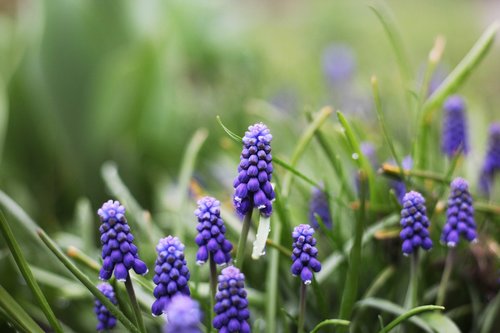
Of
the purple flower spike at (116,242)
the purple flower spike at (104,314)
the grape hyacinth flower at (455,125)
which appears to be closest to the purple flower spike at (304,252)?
the purple flower spike at (116,242)

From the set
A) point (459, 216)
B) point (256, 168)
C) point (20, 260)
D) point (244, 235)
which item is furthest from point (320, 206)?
point (20, 260)

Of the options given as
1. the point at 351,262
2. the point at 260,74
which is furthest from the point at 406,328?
the point at 260,74

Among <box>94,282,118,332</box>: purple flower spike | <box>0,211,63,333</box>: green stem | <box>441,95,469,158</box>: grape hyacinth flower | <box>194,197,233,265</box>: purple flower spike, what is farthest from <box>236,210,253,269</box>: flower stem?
<box>441,95,469,158</box>: grape hyacinth flower

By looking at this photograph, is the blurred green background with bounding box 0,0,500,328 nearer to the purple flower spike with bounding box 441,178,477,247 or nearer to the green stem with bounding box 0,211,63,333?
the purple flower spike with bounding box 441,178,477,247

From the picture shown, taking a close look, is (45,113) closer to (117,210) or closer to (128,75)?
(128,75)

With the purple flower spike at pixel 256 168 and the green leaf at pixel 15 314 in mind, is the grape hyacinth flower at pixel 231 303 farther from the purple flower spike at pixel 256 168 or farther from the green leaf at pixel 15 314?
the green leaf at pixel 15 314

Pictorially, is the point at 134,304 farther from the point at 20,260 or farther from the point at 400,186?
the point at 400,186

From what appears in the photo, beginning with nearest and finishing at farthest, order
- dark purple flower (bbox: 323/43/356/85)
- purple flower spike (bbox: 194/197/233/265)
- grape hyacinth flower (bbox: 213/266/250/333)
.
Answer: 1. grape hyacinth flower (bbox: 213/266/250/333)
2. purple flower spike (bbox: 194/197/233/265)
3. dark purple flower (bbox: 323/43/356/85)
